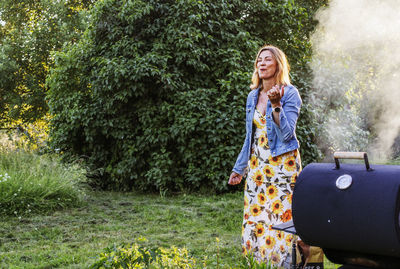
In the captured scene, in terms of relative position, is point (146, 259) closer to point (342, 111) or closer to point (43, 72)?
point (342, 111)

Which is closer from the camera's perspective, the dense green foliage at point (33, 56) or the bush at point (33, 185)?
the bush at point (33, 185)

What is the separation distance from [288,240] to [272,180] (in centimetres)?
42

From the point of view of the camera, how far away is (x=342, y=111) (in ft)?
27.3

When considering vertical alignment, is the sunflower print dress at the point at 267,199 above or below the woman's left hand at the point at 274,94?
below

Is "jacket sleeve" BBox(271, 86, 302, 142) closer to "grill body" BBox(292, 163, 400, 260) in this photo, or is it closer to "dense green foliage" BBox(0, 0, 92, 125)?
"grill body" BBox(292, 163, 400, 260)

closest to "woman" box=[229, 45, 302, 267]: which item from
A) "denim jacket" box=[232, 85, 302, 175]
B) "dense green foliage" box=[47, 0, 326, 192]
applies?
"denim jacket" box=[232, 85, 302, 175]

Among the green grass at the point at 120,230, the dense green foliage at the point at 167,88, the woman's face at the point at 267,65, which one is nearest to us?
the woman's face at the point at 267,65

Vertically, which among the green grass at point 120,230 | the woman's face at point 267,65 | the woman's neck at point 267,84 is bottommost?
the green grass at point 120,230

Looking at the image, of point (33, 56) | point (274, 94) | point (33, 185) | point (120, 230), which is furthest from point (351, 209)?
→ point (33, 56)

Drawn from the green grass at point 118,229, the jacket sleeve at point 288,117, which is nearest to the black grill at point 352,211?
the jacket sleeve at point 288,117

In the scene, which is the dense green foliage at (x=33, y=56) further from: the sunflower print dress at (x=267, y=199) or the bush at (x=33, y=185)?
the sunflower print dress at (x=267, y=199)

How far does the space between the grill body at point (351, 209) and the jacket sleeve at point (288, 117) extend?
1104 millimetres

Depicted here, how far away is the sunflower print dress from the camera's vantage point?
298 centimetres

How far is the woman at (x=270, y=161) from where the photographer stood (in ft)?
9.69
